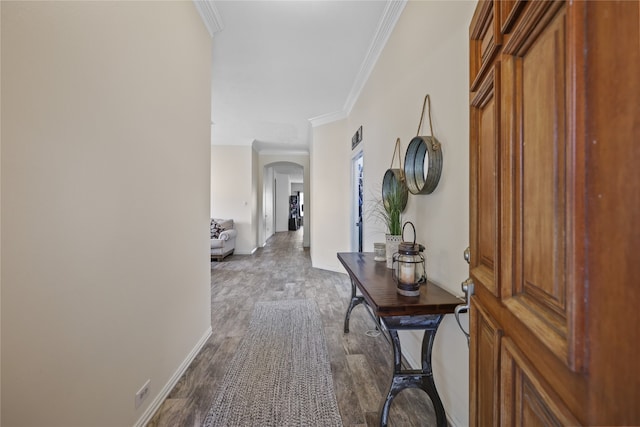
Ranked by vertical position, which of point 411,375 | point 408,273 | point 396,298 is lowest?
point 411,375

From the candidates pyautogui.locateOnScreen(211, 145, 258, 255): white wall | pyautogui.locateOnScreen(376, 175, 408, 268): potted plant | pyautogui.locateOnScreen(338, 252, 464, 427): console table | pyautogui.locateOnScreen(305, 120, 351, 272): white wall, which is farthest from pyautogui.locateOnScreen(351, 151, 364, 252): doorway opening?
pyautogui.locateOnScreen(211, 145, 258, 255): white wall

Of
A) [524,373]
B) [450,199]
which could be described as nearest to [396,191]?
[450,199]

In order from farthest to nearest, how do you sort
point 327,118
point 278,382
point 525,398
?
point 327,118 < point 278,382 < point 525,398

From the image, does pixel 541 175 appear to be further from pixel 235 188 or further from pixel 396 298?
pixel 235 188

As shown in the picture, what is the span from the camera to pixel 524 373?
22.1 inches

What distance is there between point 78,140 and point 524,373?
156 cm

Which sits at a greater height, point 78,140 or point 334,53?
point 334,53

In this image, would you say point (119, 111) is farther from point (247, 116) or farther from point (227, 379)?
point (247, 116)

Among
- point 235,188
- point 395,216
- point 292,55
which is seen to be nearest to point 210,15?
point 292,55

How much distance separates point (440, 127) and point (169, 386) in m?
2.35

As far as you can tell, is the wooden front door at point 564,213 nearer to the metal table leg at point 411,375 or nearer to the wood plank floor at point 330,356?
the metal table leg at point 411,375

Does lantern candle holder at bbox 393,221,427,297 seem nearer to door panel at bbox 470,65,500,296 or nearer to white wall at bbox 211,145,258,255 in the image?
door panel at bbox 470,65,500,296

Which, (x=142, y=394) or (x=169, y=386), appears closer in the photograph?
(x=142, y=394)

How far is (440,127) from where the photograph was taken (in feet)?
5.24
